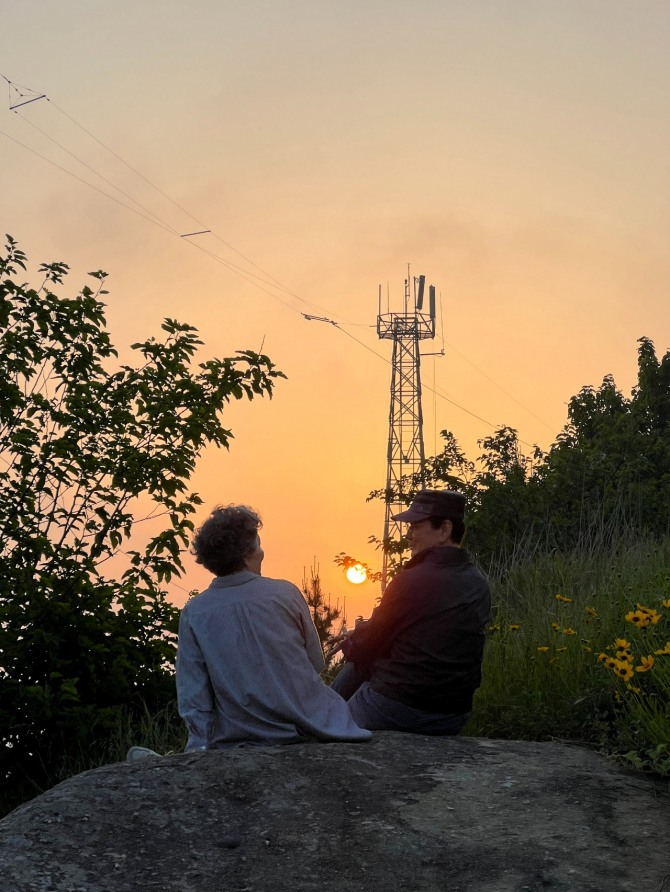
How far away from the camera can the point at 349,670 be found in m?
5.77

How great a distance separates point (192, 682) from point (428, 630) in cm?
119

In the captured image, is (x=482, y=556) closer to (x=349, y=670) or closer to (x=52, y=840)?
(x=349, y=670)

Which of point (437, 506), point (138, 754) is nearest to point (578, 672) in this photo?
point (437, 506)

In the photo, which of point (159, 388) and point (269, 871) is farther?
point (159, 388)

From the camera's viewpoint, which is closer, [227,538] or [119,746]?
[227,538]

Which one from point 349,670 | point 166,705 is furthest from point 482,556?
point 349,670

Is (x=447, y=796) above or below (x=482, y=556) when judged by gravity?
below

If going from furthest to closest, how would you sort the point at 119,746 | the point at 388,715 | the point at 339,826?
1. the point at 119,746
2. the point at 388,715
3. the point at 339,826

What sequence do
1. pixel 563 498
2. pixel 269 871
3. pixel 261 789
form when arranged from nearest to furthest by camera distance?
1. pixel 269 871
2. pixel 261 789
3. pixel 563 498

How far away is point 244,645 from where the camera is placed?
488 centimetres

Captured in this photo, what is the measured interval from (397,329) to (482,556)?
758 inches

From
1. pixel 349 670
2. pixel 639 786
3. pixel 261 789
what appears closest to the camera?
pixel 261 789

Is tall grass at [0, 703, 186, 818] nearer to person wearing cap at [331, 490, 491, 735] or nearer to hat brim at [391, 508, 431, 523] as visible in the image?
person wearing cap at [331, 490, 491, 735]

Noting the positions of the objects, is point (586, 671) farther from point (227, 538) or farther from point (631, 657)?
point (227, 538)
